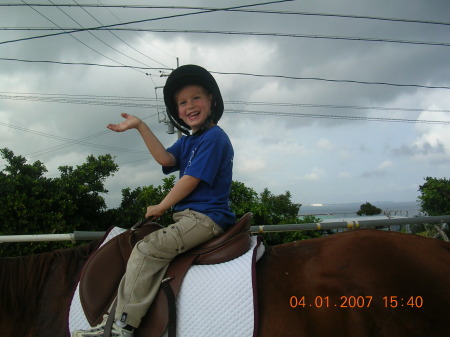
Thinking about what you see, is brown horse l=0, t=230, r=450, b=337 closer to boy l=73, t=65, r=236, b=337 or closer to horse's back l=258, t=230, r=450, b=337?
horse's back l=258, t=230, r=450, b=337

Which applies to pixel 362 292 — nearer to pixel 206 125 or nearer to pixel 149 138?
pixel 206 125

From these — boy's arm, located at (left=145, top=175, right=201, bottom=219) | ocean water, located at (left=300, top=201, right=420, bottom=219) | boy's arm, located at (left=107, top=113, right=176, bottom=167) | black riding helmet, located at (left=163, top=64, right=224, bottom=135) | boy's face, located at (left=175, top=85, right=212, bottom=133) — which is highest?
black riding helmet, located at (left=163, top=64, right=224, bottom=135)

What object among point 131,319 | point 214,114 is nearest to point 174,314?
point 131,319

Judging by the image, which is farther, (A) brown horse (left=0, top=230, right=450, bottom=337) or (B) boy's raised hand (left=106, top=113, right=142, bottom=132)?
(B) boy's raised hand (left=106, top=113, right=142, bottom=132)

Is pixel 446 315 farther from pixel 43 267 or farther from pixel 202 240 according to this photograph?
pixel 43 267

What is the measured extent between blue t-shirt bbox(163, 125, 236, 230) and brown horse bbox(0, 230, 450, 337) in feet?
1.40

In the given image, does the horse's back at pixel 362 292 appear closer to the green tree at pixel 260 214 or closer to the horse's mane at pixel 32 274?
the horse's mane at pixel 32 274

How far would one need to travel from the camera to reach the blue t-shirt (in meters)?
2.07

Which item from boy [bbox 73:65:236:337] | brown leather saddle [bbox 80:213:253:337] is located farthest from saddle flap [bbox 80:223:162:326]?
boy [bbox 73:65:236:337]

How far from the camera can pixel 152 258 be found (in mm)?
1855

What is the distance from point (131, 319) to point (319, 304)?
102 cm

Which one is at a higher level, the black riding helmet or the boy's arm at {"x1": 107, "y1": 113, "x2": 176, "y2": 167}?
the black riding helmet

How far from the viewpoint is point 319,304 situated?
174cm

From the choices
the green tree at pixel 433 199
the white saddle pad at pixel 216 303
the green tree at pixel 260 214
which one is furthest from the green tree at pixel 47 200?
the green tree at pixel 433 199
